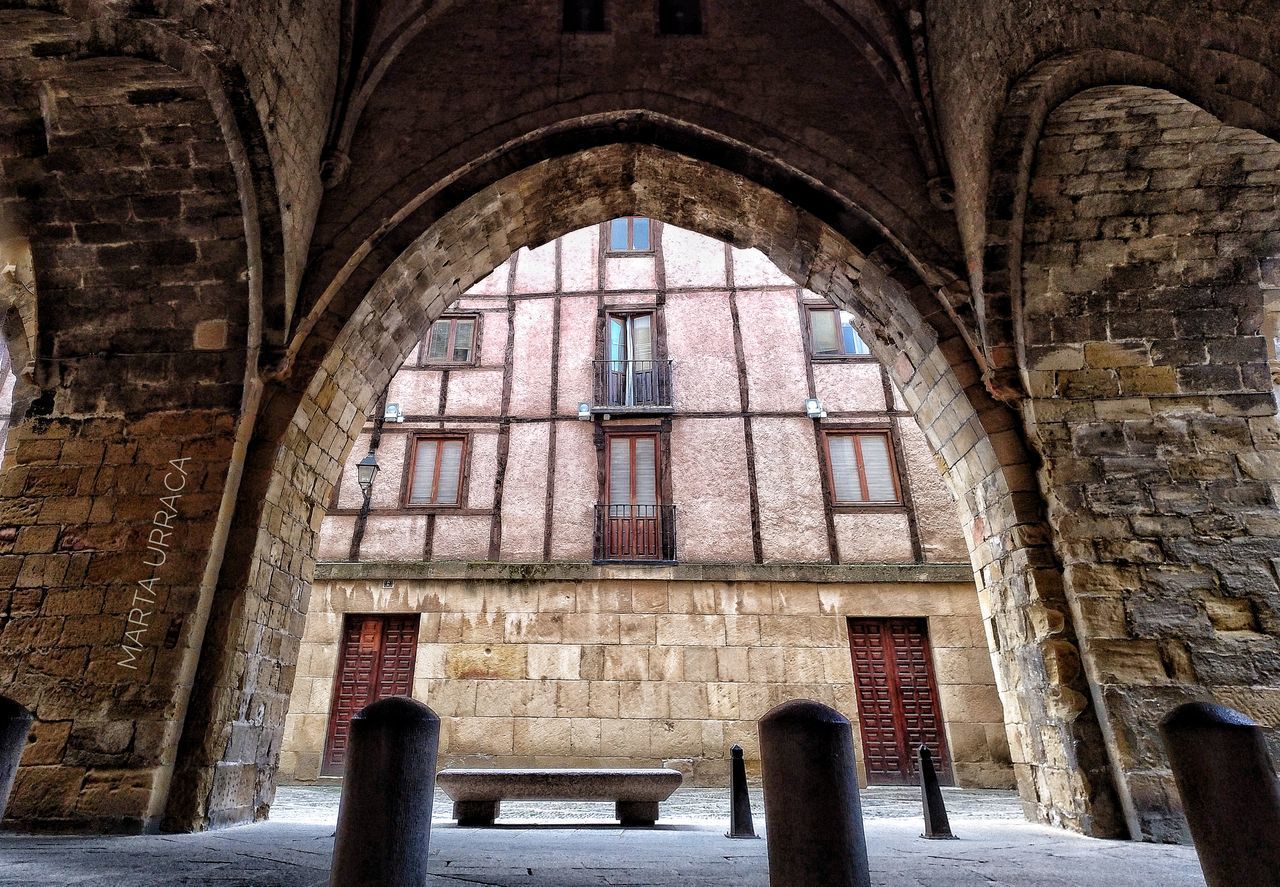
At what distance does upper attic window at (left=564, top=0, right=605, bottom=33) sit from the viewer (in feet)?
18.0

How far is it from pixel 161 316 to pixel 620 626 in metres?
5.51

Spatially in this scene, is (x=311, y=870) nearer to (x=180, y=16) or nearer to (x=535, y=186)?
(x=180, y=16)

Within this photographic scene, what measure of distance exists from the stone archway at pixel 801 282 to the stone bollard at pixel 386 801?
105 inches

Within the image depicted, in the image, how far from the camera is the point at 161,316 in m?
4.43

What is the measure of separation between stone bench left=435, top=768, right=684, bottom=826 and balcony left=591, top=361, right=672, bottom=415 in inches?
209

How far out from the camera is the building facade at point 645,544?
7.88 metres

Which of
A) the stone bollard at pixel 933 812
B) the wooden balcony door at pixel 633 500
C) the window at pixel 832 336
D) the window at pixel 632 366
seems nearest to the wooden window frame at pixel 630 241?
the window at pixel 632 366

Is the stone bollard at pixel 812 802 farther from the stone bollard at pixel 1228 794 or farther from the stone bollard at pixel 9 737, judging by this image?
the stone bollard at pixel 9 737

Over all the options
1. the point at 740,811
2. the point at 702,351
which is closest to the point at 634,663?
the point at 702,351

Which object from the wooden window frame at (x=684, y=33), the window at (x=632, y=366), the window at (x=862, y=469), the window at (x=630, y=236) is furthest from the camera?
the window at (x=630, y=236)

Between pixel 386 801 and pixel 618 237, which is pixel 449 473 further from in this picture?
pixel 386 801

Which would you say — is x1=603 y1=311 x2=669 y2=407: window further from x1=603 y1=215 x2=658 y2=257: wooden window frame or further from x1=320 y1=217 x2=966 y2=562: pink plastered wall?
x1=603 y1=215 x2=658 y2=257: wooden window frame

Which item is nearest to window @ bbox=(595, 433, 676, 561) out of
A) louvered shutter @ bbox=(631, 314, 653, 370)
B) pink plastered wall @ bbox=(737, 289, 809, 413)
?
louvered shutter @ bbox=(631, 314, 653, 370)

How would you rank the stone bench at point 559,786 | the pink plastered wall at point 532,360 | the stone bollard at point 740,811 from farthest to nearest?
the pink plastered wall at point 532,360 < the stone bench at point 559,786 < the stone bollard at point 740,811
